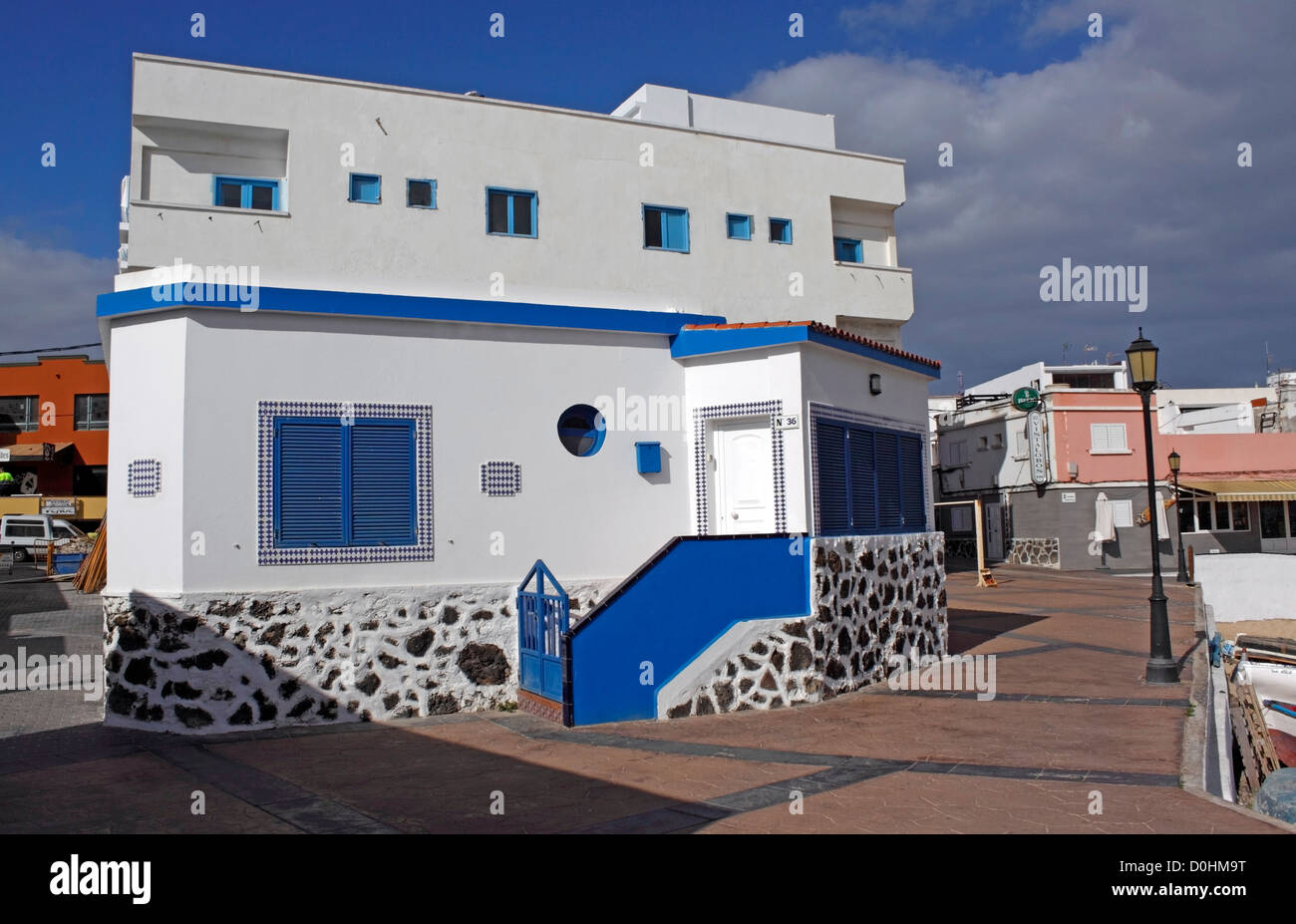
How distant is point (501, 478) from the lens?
12.2 m

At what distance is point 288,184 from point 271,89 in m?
1.79

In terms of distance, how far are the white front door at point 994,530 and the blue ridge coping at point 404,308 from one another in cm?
2978

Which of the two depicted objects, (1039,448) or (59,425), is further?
(59,425)

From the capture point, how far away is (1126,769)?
840 centimetres

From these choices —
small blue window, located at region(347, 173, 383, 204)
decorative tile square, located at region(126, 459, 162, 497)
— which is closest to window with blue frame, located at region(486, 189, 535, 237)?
small blue window, located at region(347, 173, 383, 204)

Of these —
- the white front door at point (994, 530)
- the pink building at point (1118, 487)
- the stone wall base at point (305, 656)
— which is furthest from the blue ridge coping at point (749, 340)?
the white front door at point (994, 530)

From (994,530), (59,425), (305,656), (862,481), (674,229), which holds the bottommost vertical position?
(305,656)

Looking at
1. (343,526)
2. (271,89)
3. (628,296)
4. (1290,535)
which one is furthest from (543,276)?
(1290,535)

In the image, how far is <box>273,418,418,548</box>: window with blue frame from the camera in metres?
11.2

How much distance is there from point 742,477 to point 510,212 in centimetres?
849

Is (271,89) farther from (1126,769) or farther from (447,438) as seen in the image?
(1126,769)

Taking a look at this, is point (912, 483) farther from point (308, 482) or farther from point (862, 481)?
point (308, 482)

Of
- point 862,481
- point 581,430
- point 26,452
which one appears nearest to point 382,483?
A: point 581,430

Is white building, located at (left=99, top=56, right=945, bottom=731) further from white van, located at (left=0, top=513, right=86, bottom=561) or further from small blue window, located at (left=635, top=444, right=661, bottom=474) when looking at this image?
white van, located at (left=0, top=513, right=86, bottom=561)
